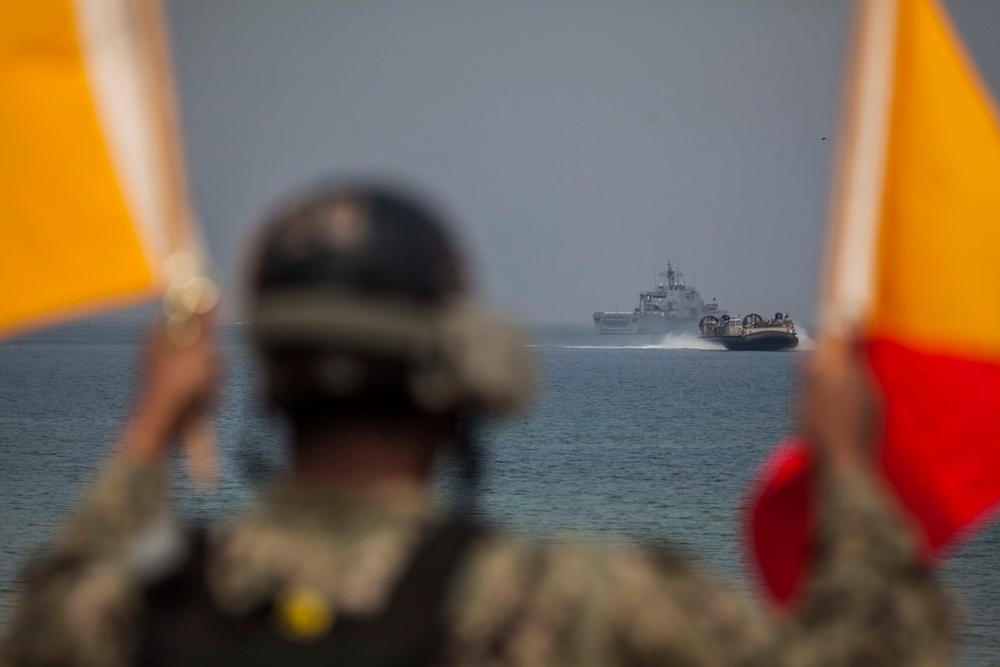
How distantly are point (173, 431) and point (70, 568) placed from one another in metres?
0.26

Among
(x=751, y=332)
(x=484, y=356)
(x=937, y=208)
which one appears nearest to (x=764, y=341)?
(x=751, y=332)

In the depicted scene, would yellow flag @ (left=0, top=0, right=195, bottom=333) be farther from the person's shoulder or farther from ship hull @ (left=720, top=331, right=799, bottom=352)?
ship hull @ (left=720, top=331, right=799, bottom=352)

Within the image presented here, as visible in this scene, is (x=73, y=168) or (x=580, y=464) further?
(x=580, y=464)

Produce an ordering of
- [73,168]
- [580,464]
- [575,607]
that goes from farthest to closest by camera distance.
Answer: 1. [580,464]
2. [73,168]
3. [575,607]

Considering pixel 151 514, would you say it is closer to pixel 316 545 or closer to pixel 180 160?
pixel 316 545

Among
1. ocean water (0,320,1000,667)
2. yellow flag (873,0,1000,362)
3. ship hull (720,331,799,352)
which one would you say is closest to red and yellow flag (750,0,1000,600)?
yellow flag (873,0,1000,362)

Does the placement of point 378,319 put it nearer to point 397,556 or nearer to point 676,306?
point 397,556

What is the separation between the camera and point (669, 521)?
39.3 metres

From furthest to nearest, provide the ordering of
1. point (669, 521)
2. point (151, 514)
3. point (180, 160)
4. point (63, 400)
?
point (63, 400) < point (669, 521) < point (180, 160) < point (151, 514)

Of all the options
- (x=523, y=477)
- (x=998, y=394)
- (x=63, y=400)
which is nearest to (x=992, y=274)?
(x=998, y=394)

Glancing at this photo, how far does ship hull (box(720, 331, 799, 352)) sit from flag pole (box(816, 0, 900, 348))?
142579 millimetres

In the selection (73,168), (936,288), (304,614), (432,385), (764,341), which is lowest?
(764,341)

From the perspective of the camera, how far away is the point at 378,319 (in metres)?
1.67

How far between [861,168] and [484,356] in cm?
137
